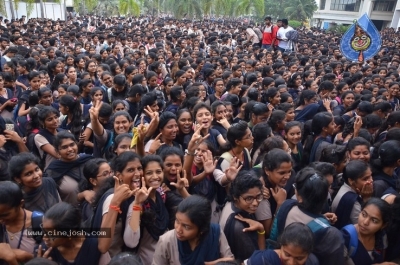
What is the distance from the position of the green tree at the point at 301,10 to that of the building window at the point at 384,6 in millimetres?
6222

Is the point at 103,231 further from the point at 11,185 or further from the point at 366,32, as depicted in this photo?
the point at 366,32

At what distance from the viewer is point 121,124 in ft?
13.1

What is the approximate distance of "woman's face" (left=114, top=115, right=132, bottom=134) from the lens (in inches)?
157

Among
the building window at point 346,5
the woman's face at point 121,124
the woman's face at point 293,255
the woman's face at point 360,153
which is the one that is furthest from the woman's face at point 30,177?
the building window at point 346,5

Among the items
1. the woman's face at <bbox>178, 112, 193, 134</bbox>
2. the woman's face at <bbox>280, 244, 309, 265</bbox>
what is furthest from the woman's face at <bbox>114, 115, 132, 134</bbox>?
the woman's face at <bbox>280, 244, 309, 265</bbox>

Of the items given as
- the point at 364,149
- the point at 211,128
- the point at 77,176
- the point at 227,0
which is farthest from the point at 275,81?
the point at 227,0

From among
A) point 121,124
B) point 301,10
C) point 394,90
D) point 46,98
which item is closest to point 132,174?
point 121,124

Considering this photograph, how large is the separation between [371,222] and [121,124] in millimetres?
2727

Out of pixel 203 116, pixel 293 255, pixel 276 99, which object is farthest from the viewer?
pixel 276 99

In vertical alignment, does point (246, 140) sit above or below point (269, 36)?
below

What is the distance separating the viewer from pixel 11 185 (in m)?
2.32

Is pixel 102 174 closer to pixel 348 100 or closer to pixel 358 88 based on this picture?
pixel 348 100

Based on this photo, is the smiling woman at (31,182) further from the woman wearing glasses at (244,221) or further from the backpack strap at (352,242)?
the backpack strap at (352,242)

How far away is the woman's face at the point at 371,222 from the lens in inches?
90.7
